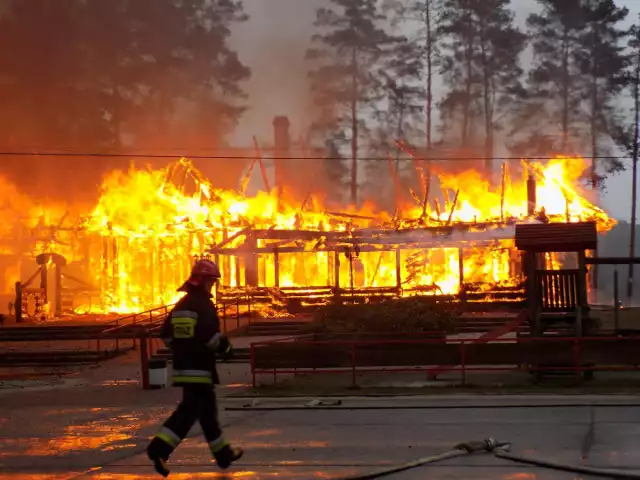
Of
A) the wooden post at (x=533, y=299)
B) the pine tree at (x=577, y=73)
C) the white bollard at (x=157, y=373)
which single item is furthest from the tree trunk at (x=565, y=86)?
the white bollard at (x=157, y=373)

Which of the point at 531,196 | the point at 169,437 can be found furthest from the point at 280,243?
the point at 169,437

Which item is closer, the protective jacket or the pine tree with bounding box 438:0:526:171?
the protective jacket

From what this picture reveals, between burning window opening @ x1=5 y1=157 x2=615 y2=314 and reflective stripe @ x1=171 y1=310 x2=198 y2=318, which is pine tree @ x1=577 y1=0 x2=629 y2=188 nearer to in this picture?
burning window opening @ x1=5 y1=157 x2=615 y2=314

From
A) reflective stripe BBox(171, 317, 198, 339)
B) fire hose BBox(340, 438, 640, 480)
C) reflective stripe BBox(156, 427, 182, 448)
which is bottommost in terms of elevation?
fire hose BBox(340, 438, 640, 480)

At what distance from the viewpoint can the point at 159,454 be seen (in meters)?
8.20

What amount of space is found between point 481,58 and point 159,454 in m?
53.4

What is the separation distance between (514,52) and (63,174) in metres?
30.5

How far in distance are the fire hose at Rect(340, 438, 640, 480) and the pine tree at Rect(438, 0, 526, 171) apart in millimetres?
49408

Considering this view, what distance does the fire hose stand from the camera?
797cm

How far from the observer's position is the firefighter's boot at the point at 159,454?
817 cm

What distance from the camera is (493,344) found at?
16297mm

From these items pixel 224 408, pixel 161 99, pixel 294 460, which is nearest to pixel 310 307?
pixel 224 408

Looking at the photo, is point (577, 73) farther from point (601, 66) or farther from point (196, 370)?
point (196, 370)

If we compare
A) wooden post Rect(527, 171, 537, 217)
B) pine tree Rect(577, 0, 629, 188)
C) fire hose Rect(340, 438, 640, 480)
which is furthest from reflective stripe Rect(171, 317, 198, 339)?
pine tree Rect(577, 0, 629, 188)
